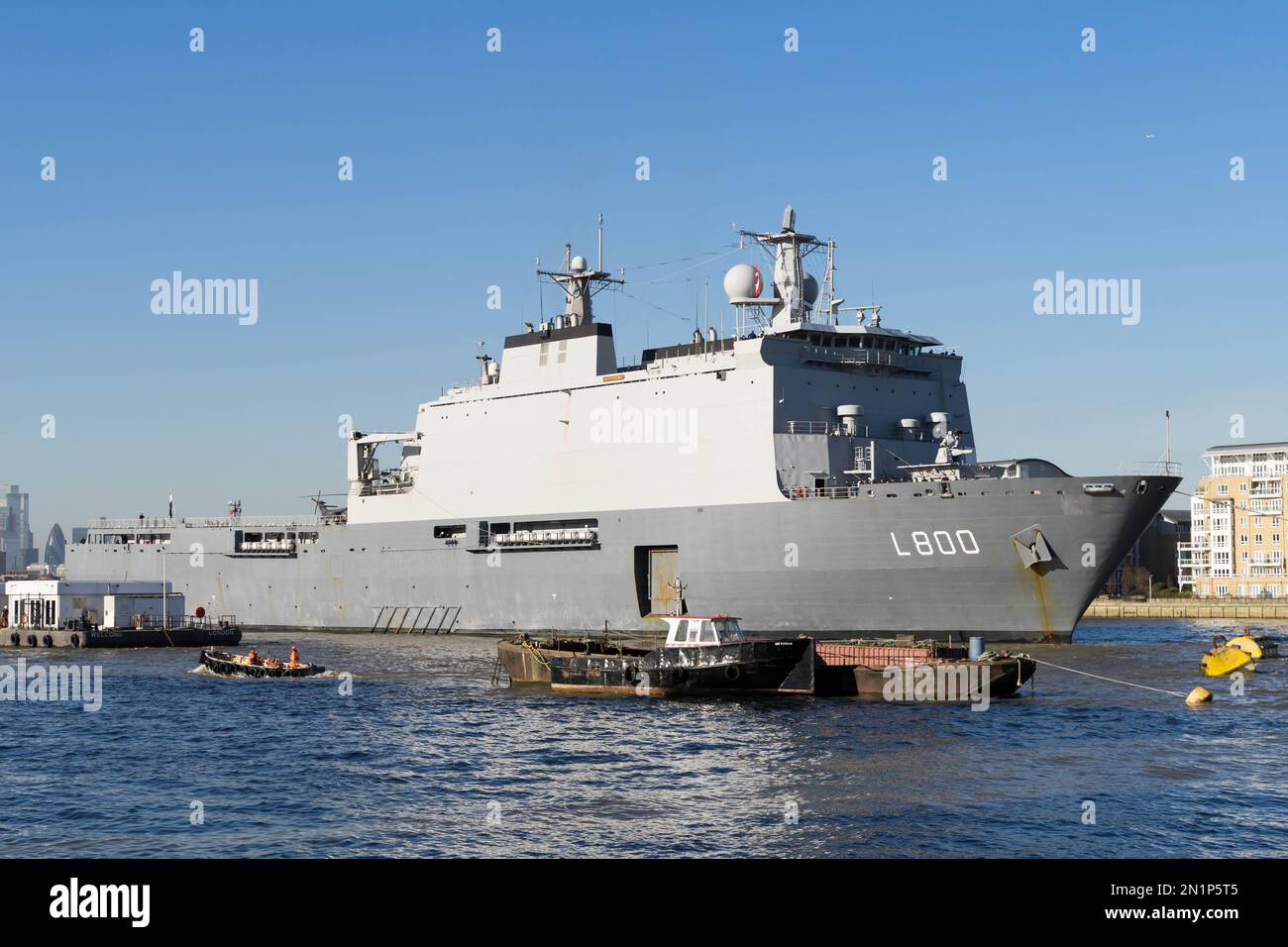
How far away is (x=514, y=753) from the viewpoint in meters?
25.1

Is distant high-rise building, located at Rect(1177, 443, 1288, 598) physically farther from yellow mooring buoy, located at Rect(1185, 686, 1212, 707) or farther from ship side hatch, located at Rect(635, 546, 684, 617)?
yellow mooring buoy, located at Rect(1185, 686, 1212, 707)

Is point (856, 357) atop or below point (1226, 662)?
atop

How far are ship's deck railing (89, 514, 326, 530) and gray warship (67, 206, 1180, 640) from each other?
290 millimetres

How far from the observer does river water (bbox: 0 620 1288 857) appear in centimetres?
1775

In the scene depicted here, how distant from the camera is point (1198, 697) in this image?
30875 mm

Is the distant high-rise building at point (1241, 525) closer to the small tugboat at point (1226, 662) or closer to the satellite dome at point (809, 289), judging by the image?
the satellite dome at point (809, 289)

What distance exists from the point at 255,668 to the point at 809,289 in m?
25.5

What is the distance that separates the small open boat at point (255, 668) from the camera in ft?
130

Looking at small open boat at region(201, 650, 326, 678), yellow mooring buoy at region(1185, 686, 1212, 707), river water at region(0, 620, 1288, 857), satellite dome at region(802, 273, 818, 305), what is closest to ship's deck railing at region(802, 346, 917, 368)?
satellite dome at region(802, 273, 818, 305)

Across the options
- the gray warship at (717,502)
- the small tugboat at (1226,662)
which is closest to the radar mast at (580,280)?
the gray warship at (717,502)

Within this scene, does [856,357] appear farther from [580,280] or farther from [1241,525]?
[1241,525]

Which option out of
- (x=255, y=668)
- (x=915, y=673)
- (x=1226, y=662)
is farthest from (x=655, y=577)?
(x=1226, y=662)
